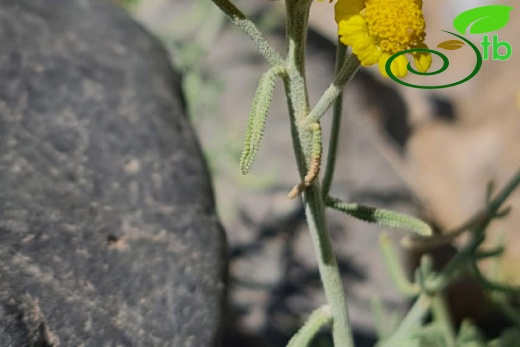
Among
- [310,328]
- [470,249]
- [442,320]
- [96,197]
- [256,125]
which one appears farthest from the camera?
[442,320]

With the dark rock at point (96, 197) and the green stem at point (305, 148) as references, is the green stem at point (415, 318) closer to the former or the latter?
the green stem at point (305, 148)

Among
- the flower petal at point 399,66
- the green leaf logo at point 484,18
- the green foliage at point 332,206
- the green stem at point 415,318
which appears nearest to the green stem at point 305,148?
the green foliage at point 332,206

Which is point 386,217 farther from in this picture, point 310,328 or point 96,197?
point 96,197

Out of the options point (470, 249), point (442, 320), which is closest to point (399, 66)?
point (470, 249)

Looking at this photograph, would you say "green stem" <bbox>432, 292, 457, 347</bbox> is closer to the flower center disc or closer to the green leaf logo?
the green leaf logo

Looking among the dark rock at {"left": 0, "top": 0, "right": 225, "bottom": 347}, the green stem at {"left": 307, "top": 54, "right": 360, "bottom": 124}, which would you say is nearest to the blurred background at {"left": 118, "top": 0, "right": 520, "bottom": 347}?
the dark rock at {"left": 0, "top": 0, "right": 225, "bottom": 347}

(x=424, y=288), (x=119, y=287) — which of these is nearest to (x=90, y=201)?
(x=119, y=287)
